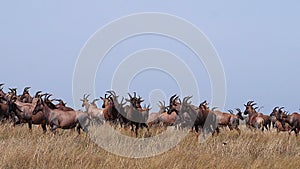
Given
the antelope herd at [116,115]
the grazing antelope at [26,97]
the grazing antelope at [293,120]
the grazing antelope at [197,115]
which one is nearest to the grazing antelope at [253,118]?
the antelope herd at [116,115]

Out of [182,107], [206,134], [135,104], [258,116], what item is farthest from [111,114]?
[258,116]

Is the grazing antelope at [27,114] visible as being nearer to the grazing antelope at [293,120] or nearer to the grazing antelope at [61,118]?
the grazing antelope at [61,118]

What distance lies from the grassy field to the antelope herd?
4.68 ft

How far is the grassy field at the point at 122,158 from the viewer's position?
1104 centimetres

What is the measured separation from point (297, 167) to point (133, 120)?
7.98 metres

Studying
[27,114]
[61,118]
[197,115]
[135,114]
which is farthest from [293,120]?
[27,114]

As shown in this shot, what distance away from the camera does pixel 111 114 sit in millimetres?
20453

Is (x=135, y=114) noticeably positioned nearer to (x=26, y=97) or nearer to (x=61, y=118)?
(x=61, y=118)

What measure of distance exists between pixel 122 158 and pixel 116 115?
8369 millimetres

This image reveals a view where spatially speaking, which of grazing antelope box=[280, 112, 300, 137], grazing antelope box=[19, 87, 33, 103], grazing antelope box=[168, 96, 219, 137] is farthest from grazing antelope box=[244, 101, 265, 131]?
grazing antelope box=[19, 87, 33, 103]

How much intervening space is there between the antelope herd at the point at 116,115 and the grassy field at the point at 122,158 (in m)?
1.43

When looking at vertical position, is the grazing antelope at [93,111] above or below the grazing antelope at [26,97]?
below

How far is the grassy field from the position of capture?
36.2ft

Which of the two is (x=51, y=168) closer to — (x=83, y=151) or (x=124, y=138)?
(x=83, y=151)
